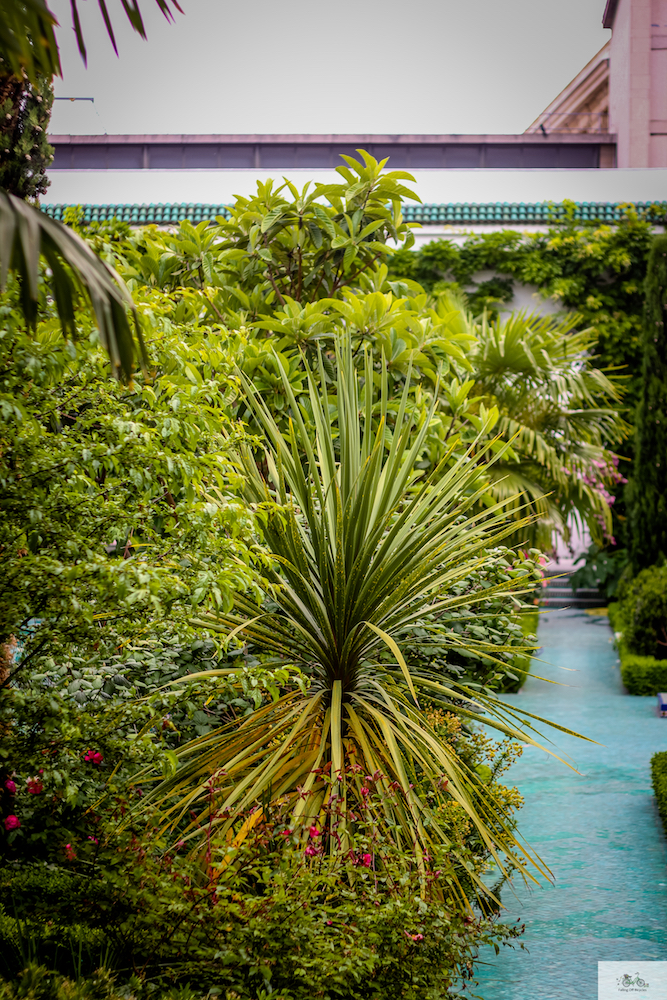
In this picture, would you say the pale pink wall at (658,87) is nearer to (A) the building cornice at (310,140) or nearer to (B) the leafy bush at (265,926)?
(A) the building cornice at (310,140)

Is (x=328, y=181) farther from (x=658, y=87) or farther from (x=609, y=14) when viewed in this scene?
(x=609, y=14)

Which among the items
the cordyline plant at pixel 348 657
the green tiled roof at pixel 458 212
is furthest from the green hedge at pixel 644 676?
the green tiled roof at pixel 458 212

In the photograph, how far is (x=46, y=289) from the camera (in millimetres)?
2008

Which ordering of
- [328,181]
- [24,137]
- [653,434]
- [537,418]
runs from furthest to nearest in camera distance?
[328,181], [653,434], [537,418], [24,137]

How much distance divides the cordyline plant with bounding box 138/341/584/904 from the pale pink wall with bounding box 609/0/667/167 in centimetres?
1301

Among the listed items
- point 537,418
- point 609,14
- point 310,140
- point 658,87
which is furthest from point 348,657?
point 609,14

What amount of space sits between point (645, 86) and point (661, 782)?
13.6 m

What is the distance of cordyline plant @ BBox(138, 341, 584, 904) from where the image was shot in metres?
2.40

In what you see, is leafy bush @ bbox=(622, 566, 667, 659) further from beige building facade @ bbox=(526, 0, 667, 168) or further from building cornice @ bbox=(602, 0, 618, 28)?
building cornice @ bbox=(602, 0, 618, 28)

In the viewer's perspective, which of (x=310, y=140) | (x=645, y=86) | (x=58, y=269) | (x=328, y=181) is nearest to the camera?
(x=58, y=269)

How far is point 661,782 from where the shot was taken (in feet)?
12.9

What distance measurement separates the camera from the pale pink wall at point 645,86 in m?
14.0

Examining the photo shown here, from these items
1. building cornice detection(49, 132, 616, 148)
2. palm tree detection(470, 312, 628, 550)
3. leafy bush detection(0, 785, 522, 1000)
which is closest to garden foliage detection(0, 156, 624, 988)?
leafy bush detection(0, 785, 522, 1000)

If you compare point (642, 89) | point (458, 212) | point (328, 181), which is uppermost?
point (642, 89)
